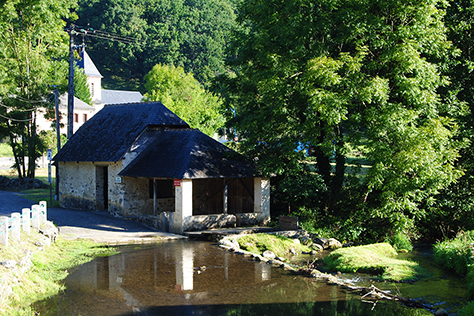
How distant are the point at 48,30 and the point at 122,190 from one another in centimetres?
1839

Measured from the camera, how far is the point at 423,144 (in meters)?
16.2

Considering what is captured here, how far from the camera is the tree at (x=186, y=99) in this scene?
118 feet

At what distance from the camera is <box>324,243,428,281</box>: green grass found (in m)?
12.8

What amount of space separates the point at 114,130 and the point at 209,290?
531 inches

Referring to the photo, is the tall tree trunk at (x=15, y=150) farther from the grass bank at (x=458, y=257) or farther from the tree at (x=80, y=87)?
the grass bank at (x=458, y=257)

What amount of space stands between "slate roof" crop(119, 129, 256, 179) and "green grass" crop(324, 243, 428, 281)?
5813 mm

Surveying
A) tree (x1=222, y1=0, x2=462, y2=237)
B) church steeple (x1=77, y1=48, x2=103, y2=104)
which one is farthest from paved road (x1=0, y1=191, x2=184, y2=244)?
church steeple (x1=77, y1=48, x2=103, y2=104)

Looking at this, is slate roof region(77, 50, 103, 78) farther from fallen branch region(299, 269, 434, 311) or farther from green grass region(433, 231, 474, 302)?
fallen branch region(299, 269, 434, 311)

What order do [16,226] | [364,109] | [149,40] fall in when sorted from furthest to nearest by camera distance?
[149,40] < [364,109] < [16,226]

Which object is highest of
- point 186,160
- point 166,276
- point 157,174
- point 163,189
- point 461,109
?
point 461,109

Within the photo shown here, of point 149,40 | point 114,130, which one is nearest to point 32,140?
point 114,130

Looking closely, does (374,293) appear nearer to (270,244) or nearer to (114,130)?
(270,244)

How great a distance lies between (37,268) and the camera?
11656mm

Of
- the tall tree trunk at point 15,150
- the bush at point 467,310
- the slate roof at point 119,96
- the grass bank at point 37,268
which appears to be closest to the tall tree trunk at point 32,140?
the tall tree trunk at point 15,150
